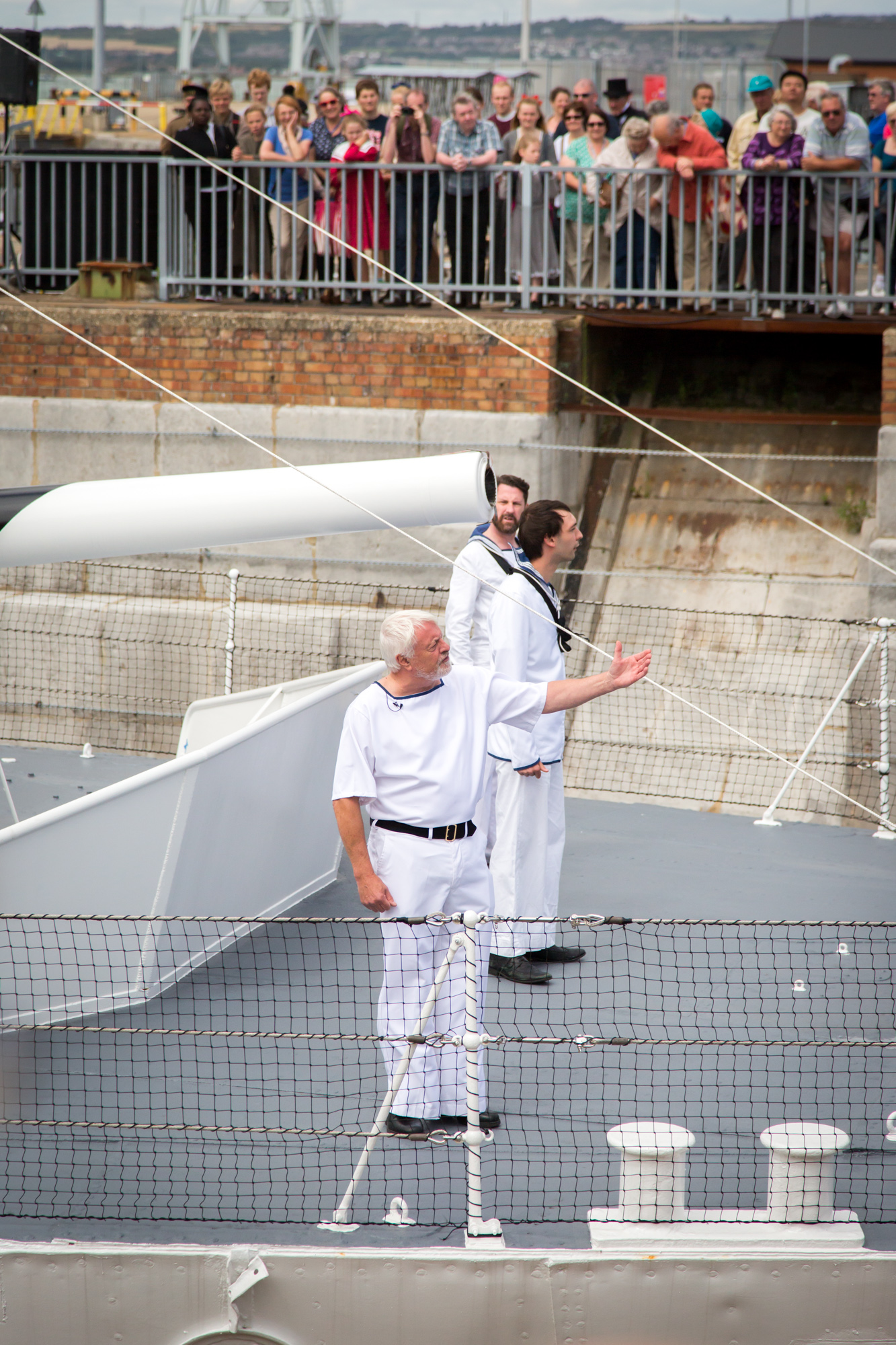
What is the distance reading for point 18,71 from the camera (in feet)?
37.7

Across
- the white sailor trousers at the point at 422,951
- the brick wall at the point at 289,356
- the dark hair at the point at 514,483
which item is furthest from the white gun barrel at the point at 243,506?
the brick wall at the point at 289,356

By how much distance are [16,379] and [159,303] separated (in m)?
1.37

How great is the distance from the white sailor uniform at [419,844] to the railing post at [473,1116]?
1.52ft

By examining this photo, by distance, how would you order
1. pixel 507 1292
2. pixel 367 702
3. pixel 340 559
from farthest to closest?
pixel 340 559
pixel 367 702
pixel 507 1292

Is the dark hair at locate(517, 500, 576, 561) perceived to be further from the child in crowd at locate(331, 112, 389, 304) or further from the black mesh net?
the child in crowd at locate(331, 112, 389, 304)

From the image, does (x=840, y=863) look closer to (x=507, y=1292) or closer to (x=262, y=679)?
(x=507, y=1292)

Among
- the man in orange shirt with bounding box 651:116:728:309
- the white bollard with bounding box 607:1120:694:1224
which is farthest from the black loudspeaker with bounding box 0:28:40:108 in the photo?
the white bollard with bounding box 607:1120:694:1224

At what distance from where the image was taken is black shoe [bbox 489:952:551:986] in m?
5.57

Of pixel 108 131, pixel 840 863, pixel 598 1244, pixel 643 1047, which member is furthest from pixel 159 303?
pixel 108 131

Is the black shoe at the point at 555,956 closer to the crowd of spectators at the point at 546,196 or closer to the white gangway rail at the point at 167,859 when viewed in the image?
the white gangway rail at the point at 167,859

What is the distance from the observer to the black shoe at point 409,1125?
A: 443cm

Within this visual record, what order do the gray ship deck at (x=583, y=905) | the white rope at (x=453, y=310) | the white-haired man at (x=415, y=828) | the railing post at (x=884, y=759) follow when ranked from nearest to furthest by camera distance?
1. the gray ship deck at (x=583, y=905)
2. the white-haired man at (x=415, y=828)
3. the white rope at (x=453, y=310)
4. the railing post at (x=884, y=759)

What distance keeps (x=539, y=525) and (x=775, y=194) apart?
6.49m

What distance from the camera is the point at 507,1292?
3820 millimetres
